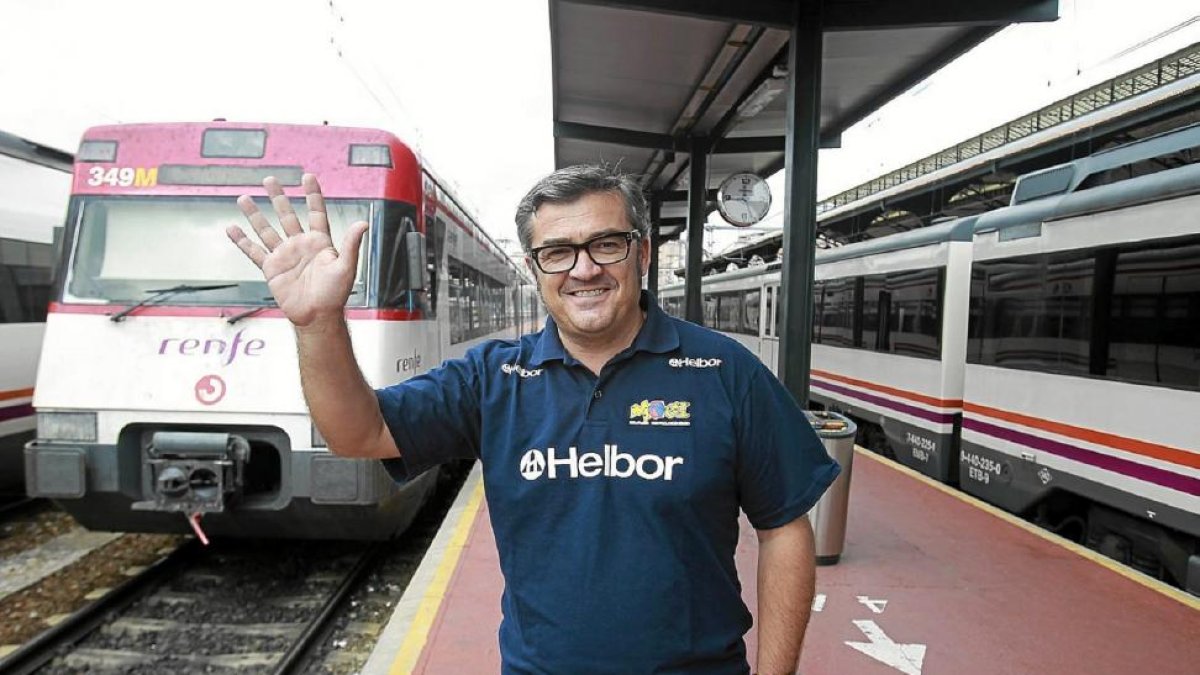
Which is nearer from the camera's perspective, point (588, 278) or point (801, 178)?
Result: point (588, 278)

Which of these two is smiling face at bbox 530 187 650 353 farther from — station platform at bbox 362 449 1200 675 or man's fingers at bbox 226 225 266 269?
station platform at bbox 362 449 1200 675

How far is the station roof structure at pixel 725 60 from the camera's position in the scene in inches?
219

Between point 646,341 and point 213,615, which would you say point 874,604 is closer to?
point 646,341

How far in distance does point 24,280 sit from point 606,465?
7669 millimetres

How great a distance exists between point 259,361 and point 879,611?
3.96 metres

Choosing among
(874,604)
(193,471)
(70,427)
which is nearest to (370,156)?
(193,471)

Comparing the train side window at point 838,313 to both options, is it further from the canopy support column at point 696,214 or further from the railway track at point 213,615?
the railway track at point 213,615

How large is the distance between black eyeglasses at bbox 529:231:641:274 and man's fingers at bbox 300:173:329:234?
0.50m

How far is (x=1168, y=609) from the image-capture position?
4273mm

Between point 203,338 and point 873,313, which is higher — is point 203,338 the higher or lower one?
the lower one

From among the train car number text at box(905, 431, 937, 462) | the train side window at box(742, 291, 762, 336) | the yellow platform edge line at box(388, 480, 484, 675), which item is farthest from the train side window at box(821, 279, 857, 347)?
the yellow platform edge line at box(388, 480, 484, 675)

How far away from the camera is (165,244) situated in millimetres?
4824

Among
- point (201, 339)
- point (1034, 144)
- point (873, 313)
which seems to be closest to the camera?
point (201, 339)

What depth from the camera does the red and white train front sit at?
177 inches
